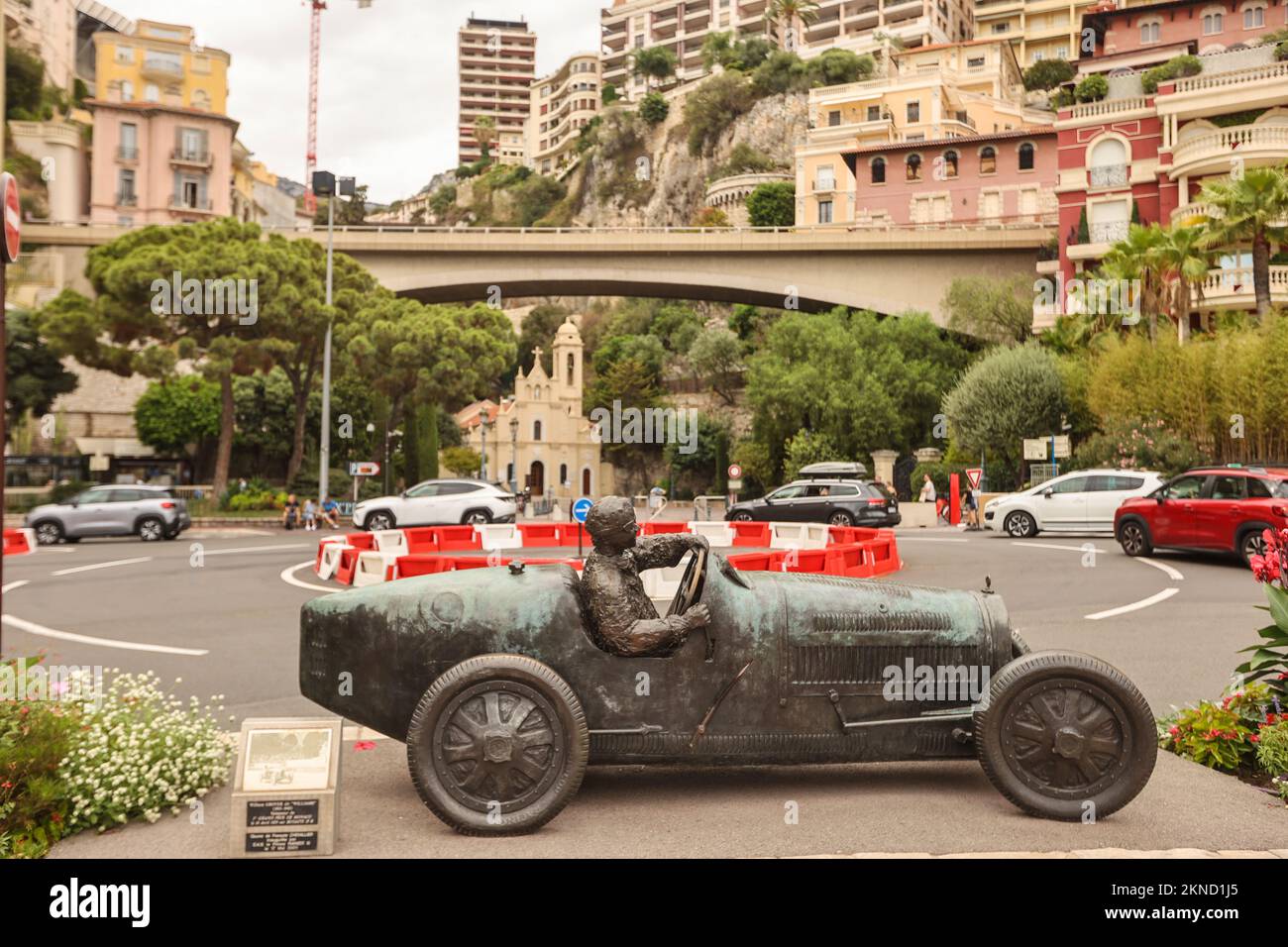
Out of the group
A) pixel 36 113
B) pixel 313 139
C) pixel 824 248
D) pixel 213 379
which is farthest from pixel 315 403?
pixel 313 139

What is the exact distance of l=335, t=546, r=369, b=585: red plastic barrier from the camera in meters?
16.5

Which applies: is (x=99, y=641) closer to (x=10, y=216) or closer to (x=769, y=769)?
(x=10, y=216)

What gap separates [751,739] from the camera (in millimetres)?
4938

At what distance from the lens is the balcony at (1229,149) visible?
39531 mm

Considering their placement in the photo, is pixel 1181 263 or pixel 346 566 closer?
pixel 346 566

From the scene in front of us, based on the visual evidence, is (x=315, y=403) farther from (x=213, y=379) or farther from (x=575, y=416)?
(x=575, y=416)

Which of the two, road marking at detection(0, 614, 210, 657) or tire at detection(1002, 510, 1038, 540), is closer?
road marking at detection(0, 614, 210, 657)

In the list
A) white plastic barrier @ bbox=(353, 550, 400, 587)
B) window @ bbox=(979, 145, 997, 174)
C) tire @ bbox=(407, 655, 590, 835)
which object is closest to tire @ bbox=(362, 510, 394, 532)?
white plastic barrier @ bbox=(353, 550, 400, 587)

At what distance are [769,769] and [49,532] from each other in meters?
27.0

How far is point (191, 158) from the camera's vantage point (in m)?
71.1

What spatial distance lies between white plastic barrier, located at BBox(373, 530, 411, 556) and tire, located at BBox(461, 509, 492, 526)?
8522 millimetres

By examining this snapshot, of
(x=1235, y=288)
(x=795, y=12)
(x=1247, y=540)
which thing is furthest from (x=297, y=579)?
(x=795, y=12)

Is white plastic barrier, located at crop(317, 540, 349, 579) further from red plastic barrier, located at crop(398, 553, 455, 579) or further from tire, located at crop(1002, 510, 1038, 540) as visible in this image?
tire, located at crop(1002, 510, 1038, 540)

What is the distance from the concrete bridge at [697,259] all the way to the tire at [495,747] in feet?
168
